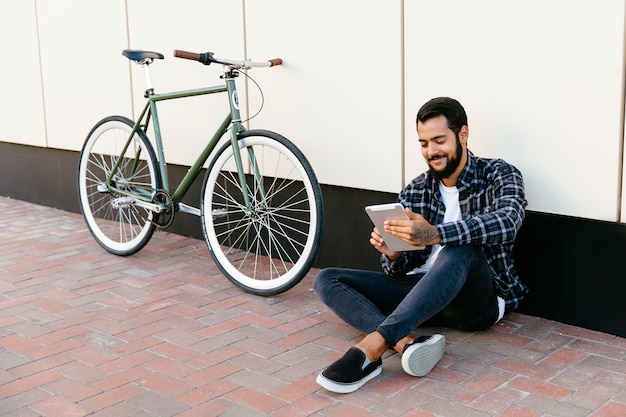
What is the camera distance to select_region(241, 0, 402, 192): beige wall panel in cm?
459

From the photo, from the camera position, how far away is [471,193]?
12.8 ft

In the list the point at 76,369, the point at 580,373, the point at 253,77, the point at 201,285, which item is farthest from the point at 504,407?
the point at 253,77

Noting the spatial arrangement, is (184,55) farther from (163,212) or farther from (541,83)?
(541,83)

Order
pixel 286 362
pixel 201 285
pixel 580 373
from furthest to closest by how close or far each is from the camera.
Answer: pixel 201 285 → pixel 286 362 → pixel 580 373

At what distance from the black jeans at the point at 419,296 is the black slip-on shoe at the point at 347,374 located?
148 mm

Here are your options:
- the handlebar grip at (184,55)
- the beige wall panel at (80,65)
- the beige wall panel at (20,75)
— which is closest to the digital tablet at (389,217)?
the handlebar grip at (184,55)

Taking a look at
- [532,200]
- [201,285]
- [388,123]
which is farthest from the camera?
[201,285]

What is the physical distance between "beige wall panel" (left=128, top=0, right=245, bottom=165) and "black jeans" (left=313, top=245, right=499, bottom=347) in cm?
192

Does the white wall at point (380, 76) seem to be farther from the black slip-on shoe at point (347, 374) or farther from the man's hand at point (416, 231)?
the black slip-on shoe at point (347, 374)

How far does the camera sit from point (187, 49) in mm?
5762

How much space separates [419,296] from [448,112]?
86 cm

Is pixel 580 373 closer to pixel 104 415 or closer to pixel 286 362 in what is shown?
pixel 286 362

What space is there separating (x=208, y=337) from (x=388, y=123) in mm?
1522

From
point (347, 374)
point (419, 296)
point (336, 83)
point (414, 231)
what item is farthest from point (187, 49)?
point (347, 374)
